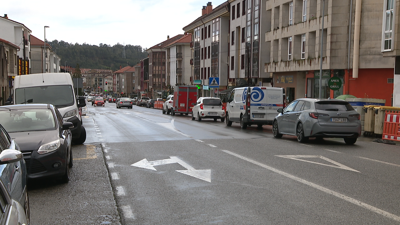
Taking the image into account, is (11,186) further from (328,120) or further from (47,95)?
(328,120)

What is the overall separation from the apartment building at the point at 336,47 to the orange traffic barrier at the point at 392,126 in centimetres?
1539

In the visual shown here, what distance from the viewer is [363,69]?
32969 millimetres

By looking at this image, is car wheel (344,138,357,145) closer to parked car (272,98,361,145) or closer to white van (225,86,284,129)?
parked car (272,98,361,145)

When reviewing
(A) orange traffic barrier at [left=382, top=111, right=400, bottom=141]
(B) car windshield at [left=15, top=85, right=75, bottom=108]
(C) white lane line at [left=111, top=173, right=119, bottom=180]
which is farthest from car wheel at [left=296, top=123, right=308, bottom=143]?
(C) white lane line at [left=111, top=173, right=119, bottom=180]

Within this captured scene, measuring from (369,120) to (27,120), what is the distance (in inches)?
558

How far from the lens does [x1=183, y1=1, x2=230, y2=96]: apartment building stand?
6138cm

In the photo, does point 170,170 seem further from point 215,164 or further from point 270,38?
point 270,38

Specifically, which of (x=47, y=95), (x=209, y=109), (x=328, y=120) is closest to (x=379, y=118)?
(x=328, y=120)

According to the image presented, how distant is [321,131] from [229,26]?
4826 centimetres

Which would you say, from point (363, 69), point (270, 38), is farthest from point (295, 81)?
point (363, 69)

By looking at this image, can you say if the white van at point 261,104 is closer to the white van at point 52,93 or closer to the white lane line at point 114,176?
the white van at point 52,93

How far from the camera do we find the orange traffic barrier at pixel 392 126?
639 inches

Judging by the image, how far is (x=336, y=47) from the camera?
33.9 meters

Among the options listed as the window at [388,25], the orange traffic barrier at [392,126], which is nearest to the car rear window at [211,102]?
the window at [388,25]
